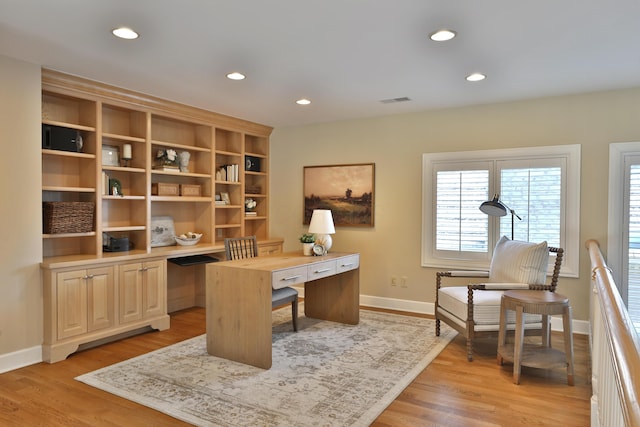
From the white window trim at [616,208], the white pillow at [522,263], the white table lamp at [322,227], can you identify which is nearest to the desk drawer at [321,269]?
the white table lamp at [322,227]

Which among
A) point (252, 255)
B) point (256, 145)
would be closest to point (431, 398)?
point (252, 255)

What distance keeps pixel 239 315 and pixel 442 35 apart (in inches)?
100

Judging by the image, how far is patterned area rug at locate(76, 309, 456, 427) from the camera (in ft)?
8.83

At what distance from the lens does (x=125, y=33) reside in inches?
111

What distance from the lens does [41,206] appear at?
141 inches

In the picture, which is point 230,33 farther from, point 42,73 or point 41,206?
point 41,206

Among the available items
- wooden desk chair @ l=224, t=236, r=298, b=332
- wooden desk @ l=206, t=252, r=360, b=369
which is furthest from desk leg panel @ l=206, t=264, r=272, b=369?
wooden desk chair @ l=224, t=236, r=298, b=332

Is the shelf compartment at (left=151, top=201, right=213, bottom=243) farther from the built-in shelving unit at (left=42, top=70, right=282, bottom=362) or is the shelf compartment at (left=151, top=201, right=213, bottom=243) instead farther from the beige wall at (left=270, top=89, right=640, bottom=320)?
the beige wall at (left=270, top=89, right=640, bottom=320)

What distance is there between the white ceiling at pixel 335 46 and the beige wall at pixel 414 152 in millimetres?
274

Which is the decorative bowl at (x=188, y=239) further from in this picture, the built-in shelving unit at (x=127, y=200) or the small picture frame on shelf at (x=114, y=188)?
the small picture frame on shelf at (x=114, y=188)

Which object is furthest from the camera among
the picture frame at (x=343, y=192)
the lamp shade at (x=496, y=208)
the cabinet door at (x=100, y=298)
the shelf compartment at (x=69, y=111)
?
the picture frame at (x=343, y=192)

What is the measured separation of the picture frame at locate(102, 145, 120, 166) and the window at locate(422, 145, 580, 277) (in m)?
3.44

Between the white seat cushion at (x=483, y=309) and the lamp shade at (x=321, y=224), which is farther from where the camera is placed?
the lamp shade at (x=321, y=224)

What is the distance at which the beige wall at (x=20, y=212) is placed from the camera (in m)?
3.35
